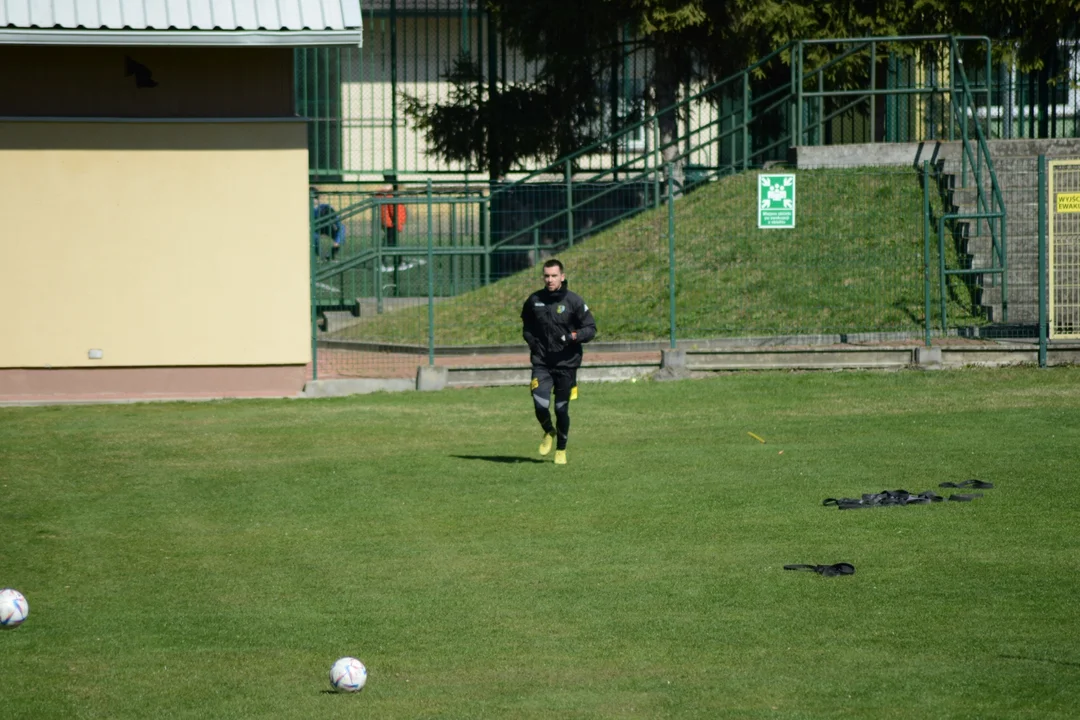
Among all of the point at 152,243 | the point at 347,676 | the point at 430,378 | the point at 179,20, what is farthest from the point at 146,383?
the point at 347,676

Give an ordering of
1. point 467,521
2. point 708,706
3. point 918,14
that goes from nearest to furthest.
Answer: point 708,706, point 467,521, point 918,14

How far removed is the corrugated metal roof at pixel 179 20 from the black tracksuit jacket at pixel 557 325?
A: 6.83 m

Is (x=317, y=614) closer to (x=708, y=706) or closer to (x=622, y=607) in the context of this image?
(x=622, y=607)

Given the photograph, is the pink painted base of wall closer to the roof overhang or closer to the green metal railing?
the roof overhang

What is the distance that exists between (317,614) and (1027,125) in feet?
82.5

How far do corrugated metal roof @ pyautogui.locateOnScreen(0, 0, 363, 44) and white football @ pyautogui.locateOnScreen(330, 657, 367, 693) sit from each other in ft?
44.1

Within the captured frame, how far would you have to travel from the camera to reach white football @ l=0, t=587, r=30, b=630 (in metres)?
8.99

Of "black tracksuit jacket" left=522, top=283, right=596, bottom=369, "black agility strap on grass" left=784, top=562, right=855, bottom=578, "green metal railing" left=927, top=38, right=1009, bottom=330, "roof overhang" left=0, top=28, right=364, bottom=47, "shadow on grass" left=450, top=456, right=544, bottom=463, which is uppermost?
"roof overhang" left=0, top=28, right=364, bottom=47

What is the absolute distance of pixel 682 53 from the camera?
93.7ft

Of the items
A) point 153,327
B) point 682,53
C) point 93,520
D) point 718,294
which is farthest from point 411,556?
point 682,53

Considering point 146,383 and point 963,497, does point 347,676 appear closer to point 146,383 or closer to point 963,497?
point 963,497

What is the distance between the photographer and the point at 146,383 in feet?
67.6

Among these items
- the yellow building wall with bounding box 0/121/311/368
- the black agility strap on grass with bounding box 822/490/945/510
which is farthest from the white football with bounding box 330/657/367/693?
the yellow building wall with bounding box 0/121/311/368

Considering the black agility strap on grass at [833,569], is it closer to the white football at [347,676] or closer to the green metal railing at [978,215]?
the white football at [347,676]
